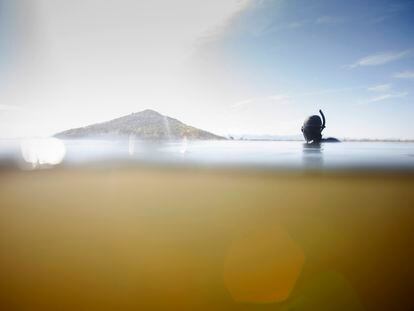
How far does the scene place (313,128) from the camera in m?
64.1

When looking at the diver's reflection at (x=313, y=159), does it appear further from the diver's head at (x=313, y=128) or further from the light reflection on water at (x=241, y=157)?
the diver's head at (x=313, y=128)

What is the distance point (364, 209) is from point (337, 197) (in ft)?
8.65

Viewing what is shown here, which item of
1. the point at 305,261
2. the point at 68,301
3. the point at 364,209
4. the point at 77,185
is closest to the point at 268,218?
the point at 305,261

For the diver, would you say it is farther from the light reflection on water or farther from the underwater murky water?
the underwater murky water

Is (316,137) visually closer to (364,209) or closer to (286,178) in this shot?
(286,178)

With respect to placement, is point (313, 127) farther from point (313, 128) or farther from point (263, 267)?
point (263, 267)

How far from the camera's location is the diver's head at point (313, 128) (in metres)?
63.5

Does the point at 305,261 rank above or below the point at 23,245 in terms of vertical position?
below

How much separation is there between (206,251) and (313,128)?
62.8m

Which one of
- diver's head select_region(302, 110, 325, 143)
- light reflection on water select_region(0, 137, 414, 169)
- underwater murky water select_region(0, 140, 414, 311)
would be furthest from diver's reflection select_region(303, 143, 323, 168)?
underwater murky water select_region(0, 140, 414, 311)

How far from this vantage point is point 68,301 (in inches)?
194

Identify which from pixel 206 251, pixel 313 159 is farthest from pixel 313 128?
pixel 206 251

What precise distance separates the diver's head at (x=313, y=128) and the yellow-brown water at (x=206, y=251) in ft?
167

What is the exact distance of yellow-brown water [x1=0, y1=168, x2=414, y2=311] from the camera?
5.05 meters
